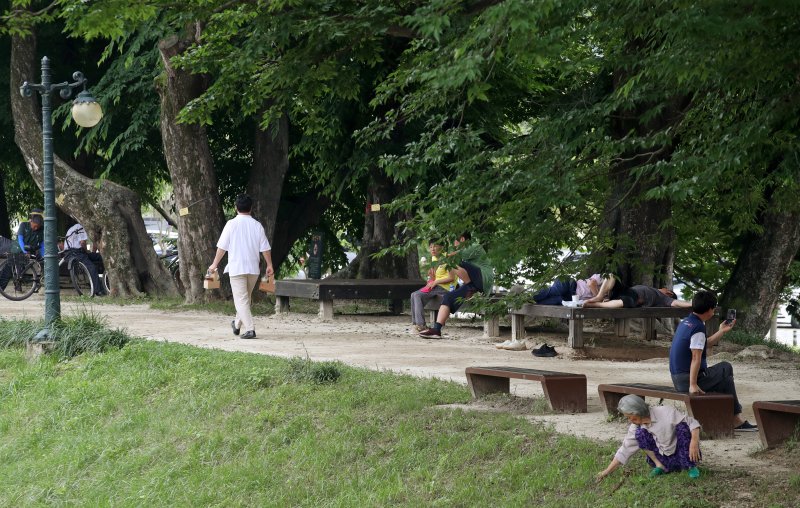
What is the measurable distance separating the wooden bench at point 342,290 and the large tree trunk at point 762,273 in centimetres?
516

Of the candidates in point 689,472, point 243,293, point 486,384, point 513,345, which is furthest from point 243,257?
point 689,472

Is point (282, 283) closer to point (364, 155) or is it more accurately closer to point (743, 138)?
point (364, 155)

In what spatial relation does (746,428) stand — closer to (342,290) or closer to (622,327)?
(622,327)

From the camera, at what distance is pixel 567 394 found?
9.20m

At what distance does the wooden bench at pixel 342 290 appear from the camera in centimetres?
1720

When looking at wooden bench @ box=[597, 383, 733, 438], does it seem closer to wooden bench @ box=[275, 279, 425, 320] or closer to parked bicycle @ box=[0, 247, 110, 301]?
wooden bench @ box=[275, 279, 425, 320]

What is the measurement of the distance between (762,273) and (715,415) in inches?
428

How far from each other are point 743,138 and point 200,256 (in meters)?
14.4

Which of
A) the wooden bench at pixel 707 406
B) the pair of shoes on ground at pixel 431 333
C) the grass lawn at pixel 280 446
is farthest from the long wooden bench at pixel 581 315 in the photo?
the wooden bench at pixel 707 406

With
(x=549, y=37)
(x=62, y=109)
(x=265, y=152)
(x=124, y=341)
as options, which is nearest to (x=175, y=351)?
(x=124, y=341)

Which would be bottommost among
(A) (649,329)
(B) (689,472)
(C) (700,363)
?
(B) (689,472)

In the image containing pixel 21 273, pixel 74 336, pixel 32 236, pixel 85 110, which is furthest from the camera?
pixel 32 236

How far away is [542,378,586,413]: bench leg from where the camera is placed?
916 cm

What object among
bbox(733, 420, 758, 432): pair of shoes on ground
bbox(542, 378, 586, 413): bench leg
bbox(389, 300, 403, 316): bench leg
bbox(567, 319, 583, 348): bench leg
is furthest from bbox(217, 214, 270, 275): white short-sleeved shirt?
bbox(733, 420, 758, 432): pair of shoes on ground
